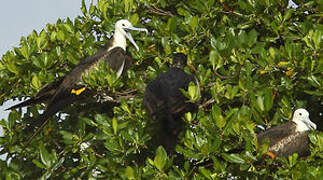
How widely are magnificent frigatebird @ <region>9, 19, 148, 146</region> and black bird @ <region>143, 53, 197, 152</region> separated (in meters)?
1.12

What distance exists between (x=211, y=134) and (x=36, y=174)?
2.24 meters

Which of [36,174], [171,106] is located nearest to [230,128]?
[171,106]

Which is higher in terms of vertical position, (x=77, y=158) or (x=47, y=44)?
(x=47, y=44)

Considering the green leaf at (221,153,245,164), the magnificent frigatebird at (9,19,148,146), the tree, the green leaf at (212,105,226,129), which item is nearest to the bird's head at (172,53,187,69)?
the tree

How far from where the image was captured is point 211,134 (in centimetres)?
430

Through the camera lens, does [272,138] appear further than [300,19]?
No

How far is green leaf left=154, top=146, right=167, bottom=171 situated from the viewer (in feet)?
13.4

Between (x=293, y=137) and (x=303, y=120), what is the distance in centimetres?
21

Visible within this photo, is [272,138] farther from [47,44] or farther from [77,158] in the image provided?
[47,44]

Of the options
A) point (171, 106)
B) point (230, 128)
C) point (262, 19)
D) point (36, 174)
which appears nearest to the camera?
point (230, 128)

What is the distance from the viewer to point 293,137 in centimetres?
526

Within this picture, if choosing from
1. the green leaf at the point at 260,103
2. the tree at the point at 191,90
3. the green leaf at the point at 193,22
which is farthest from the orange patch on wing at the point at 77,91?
the green leaf at the point at 260,103

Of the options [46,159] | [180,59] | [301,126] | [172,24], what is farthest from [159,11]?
[46,159]

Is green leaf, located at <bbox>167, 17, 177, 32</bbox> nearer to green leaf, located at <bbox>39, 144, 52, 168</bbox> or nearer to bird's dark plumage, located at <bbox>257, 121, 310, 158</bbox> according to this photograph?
bird's dark plumage, located at <bbox>257, 121, 310, 158</bbox>
